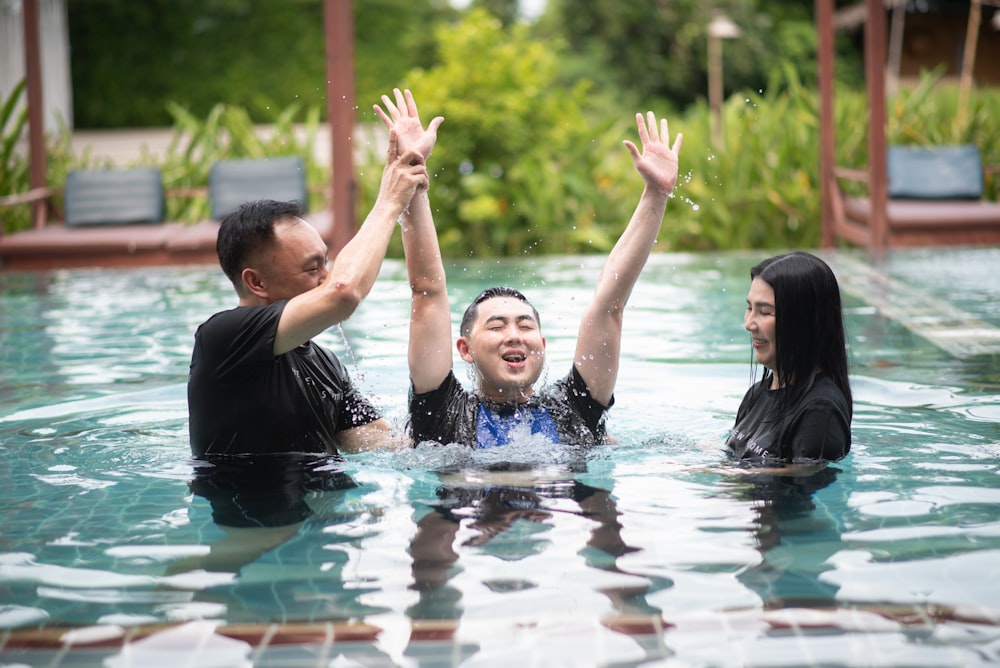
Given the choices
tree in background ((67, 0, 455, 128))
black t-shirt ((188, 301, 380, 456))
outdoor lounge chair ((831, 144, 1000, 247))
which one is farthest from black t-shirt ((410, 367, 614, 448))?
tree in background ((67, 0, 455, 128))

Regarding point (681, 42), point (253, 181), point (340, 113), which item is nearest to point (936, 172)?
point (340, 113)

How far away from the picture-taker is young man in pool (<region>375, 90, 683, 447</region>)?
3695 mm

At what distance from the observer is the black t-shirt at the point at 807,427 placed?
3.54m

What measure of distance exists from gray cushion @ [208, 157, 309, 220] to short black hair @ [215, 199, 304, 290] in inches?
294

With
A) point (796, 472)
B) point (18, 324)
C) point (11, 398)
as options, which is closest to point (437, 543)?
point (796, 472)

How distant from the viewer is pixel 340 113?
10.3 metres

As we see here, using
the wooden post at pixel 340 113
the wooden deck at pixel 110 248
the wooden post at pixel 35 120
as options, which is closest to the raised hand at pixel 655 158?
the wooden post at pixel 340 113

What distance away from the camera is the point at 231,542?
3.26 metres

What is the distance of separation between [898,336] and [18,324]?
5117mm

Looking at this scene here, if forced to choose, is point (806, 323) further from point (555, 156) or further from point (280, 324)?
point (555, 156)

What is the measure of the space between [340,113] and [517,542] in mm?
7593

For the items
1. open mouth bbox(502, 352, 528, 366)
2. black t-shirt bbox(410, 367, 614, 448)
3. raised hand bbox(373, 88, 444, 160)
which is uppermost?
raised hand bbox(373, 88, 444, 160)

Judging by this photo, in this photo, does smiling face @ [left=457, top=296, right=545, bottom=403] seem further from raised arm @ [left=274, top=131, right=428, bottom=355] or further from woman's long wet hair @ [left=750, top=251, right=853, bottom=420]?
woman's long wet hair @ [left=750, top=251, right=853, bottom=420]

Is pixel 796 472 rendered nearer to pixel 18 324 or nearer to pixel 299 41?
pixel 18 324
